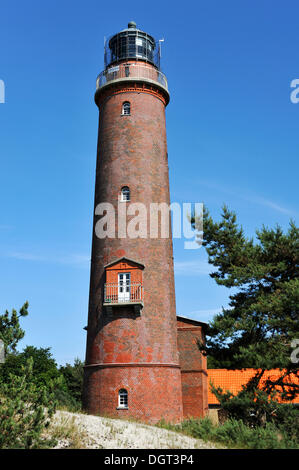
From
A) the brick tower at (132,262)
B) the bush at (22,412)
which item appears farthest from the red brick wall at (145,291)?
the bush at (22,412)

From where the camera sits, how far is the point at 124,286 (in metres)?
22.3

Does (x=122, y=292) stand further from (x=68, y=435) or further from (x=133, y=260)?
(x=68, y=435)

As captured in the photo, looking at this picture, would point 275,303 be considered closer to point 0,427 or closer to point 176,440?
point 176,440

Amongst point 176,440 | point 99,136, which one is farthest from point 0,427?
point 99,136

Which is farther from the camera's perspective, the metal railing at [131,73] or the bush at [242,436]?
the metal railing at [131,73]

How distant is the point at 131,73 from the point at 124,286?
11579mm

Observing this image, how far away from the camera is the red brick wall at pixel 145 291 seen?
69.8ft

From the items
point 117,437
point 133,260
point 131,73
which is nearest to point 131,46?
point 131,73

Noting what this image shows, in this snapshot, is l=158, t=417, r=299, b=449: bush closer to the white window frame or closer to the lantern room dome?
the white window frame

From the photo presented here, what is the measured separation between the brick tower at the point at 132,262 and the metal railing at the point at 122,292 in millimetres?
48

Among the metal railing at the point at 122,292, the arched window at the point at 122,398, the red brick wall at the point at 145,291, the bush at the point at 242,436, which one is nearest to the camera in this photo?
the bush at the point at 242,436

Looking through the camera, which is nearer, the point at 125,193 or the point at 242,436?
the point at 242,436

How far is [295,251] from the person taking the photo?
2138cm

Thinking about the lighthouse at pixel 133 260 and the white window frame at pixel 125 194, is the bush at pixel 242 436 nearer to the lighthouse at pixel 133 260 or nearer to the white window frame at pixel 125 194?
the lighthouse at pixel 133 260
